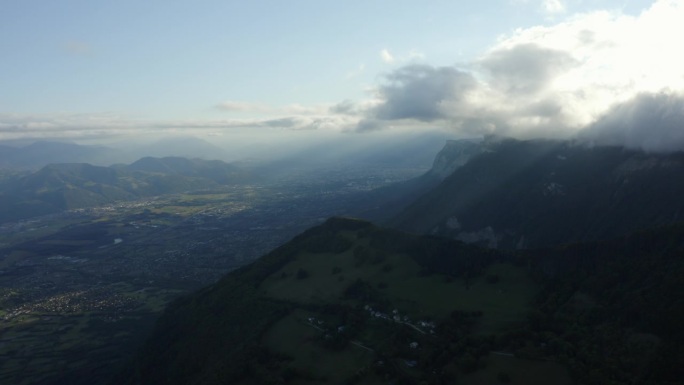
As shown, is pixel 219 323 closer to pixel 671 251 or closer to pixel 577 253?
pixel 577 253

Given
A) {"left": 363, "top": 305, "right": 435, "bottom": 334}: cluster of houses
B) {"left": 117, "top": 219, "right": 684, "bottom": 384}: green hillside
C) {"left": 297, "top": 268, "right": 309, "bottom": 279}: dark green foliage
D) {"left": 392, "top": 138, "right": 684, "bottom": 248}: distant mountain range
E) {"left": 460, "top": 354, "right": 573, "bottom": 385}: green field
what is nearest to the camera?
{"left": 460, "top": 354, "right": 573, "bottom": 385}: green field

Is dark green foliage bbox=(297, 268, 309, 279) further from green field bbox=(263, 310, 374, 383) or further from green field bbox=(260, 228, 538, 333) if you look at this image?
green field bbox=(263, 310, 374, 383)

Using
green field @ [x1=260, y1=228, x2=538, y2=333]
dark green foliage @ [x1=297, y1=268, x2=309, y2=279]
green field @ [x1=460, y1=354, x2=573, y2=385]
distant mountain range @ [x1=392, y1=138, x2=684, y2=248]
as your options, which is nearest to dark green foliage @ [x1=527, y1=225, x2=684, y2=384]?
green field @ [x1=460, y1=354, x2=573, y2=385]

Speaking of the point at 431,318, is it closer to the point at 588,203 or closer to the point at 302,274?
the point at 302,274

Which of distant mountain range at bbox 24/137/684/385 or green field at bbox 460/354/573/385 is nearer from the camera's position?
green field at bbox 460/354/573/385

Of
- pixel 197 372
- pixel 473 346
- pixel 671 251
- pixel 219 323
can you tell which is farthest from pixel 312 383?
pixel 671 251

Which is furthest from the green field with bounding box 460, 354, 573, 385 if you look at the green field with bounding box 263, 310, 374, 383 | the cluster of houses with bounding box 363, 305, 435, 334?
the green field with bounding box 263, 310, 374, 383

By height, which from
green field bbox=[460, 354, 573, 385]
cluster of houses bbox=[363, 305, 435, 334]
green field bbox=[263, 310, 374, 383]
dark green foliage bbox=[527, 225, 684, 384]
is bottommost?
green field bbox=[263, 310, 374, 383]

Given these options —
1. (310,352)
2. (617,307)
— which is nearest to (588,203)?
(617,307)

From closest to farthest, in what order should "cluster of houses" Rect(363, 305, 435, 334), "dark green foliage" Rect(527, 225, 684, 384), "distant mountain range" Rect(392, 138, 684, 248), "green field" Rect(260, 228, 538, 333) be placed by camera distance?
"dark green foliage" Rect(527, 225, 684, 384), "cluster of houses" Rect(363, 305, 435, 334), "green field" Rect(260, 228, 538, 333), "distant mountain range" Rect(392, 138, 684, 248)

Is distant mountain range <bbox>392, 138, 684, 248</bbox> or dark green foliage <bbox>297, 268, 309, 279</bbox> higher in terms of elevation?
distant mountain range <bbox>392, 138, 684, 248</bbox>

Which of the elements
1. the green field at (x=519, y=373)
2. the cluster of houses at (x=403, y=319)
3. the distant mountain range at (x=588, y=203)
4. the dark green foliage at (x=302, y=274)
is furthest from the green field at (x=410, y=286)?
the distant mountain range at (x=588, y=203)
